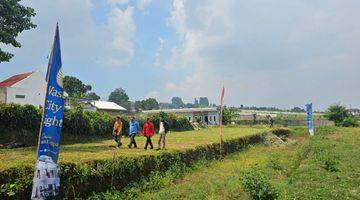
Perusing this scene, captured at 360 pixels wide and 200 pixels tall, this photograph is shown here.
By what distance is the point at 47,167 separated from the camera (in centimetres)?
964

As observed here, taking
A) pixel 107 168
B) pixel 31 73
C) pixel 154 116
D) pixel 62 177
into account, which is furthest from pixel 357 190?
pixel 31 73

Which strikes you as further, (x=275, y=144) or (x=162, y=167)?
(x=275, y=144)

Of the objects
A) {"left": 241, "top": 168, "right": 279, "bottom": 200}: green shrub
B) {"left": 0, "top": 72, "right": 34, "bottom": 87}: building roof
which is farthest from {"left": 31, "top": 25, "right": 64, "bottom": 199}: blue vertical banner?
{"left": 0, "top": 72, "right": 34, "bottom": 87}: building roof

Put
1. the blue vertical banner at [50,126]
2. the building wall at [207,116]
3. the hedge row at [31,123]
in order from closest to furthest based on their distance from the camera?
the blue vertical banner at [50,126] → the hedge row at [31,123] → the building wall at [207,116]

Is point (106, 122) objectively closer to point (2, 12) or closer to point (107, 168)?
point (2, 12)

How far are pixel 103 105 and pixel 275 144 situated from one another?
38.9 meters

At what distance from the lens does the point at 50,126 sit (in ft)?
31.0

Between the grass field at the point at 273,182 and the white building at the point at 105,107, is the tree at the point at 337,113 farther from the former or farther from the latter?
the grass field at the point at 273,182

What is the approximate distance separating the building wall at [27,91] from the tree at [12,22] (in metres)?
27.0

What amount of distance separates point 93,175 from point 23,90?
38.3 metres

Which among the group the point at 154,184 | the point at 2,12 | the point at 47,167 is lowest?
the point at 154,184

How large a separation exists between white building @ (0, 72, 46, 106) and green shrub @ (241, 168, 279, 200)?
37.4 metres

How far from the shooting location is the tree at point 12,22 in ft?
68.8

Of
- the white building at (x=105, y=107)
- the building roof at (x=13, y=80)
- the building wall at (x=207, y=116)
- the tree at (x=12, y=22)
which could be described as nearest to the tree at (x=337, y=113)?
the building wall at (x=207, y=116)
